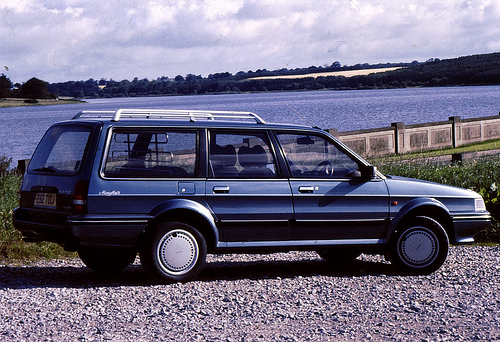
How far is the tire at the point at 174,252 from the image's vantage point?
24.1ft

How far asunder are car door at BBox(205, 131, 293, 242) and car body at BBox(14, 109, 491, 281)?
11mm

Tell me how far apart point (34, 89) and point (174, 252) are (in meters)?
126

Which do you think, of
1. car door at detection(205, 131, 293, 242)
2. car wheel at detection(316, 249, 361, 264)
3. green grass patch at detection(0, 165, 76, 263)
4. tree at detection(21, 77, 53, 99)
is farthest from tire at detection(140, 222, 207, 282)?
tree at detection(21, 77, 53, 99)

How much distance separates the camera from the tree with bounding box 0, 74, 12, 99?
115 metres

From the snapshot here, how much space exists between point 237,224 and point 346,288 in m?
1.27

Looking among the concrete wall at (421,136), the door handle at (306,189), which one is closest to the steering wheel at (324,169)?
the door handle at (306,189)

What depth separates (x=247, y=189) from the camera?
→ 25.0ft

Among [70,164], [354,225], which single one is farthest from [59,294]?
[354,225]

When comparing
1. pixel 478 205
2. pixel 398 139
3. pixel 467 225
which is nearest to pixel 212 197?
pixel 467 225

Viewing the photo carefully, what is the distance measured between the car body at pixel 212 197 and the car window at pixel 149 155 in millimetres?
10

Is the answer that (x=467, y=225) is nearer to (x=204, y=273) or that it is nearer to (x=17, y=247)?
(x=204, y=273)

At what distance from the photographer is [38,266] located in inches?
353

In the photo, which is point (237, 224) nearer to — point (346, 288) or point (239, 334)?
point (346, 288)

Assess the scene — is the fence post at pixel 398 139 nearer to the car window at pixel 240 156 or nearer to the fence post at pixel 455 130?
the fence post at pixel 455 130
